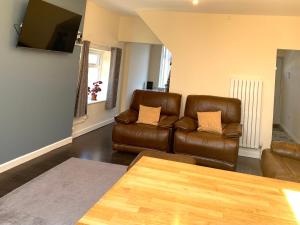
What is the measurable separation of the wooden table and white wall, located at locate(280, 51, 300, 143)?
4.97 meters

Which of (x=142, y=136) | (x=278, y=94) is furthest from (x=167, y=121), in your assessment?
(x=278, y=94)

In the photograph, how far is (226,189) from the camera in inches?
57.9

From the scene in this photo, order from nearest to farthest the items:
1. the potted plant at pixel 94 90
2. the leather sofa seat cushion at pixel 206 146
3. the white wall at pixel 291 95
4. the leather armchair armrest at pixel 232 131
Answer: the leather sofa seat cushion at pixel 206 146 → the leather armchair armrest at pixel 232 131 → the potted plant at pixel 94 90 → the white wall at pixel 291 95

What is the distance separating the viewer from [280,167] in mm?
2598

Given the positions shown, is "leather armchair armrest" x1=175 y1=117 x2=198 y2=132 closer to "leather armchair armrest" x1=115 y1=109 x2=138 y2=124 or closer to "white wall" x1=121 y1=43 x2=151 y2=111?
"leather armchair armrest" x1=115 y1=109 x2=138 y2=124

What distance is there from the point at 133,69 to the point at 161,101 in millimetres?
2507

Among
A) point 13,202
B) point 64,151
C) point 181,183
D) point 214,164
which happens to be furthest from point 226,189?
point 64,151

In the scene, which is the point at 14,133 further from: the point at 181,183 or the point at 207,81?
the point at 207,81

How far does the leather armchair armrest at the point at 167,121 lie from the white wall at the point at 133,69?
7.84ft

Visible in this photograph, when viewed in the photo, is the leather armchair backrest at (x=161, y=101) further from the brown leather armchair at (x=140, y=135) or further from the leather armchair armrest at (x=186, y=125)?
the leather armchair armrest at (x=186, y=125)

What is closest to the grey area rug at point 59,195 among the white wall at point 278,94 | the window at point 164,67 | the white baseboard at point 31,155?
the white baseboard at point 31,155

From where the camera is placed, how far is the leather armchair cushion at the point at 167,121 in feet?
13.6

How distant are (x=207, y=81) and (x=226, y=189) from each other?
3.67 m

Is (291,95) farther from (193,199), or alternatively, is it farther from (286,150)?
(193,199)
